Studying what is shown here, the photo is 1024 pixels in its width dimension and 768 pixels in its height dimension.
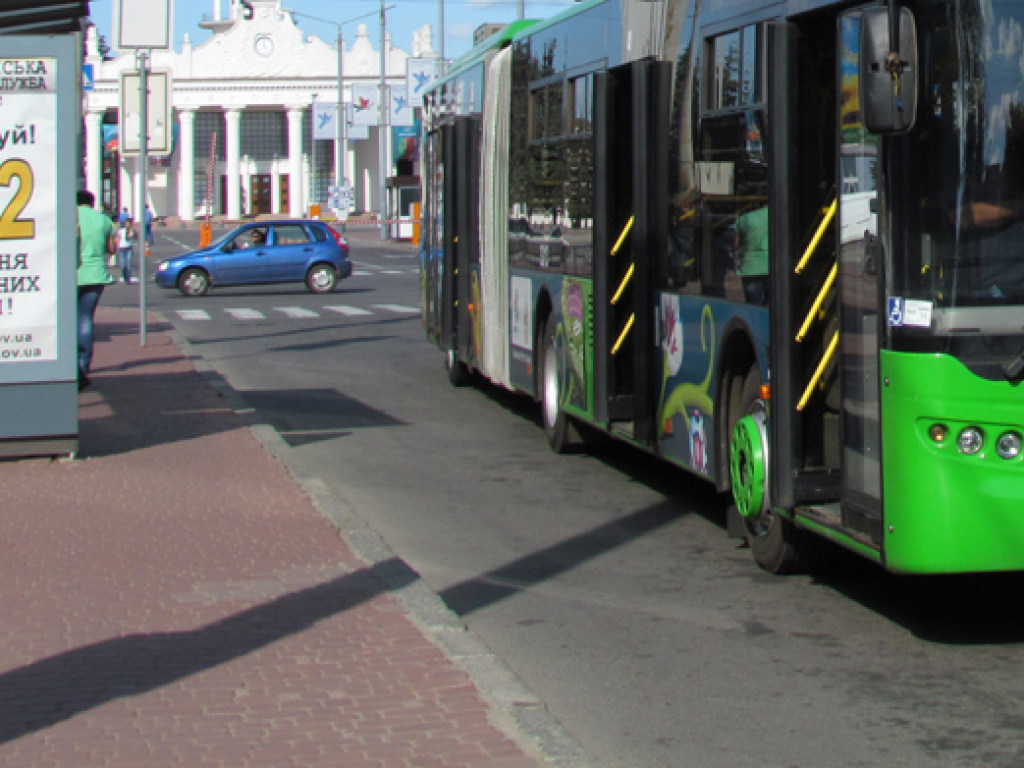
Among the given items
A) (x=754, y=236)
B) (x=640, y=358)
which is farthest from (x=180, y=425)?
(x=754, y=236)

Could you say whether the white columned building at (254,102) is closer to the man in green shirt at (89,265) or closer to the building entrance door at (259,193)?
the building entrance door at (259,193)

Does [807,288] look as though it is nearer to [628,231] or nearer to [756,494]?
[756,494]

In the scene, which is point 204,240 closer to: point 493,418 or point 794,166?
point 493,418

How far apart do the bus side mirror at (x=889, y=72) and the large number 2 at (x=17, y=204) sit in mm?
6962

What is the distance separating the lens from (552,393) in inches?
504

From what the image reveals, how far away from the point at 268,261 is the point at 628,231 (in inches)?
1097

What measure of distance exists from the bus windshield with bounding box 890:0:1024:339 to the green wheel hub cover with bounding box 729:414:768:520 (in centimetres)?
165

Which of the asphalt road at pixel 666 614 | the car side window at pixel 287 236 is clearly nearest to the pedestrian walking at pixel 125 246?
the car side window at pixel 287 236

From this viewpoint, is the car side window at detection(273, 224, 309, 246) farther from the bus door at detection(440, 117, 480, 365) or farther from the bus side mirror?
the bus side mirror

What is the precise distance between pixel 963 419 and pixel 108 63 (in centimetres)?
11407

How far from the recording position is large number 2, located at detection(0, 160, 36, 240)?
11.6m

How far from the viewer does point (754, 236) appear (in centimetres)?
807

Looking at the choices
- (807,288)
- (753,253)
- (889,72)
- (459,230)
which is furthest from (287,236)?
(889,72)

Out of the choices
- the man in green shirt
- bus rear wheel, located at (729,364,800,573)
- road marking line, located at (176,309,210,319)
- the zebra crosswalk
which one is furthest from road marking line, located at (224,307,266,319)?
bus rear wheel, located at (729,364,800,573)
